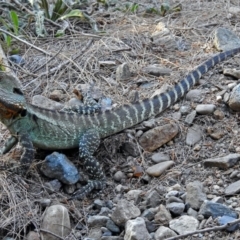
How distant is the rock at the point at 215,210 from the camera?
168 inches

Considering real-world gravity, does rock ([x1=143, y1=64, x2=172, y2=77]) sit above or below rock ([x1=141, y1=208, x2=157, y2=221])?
above

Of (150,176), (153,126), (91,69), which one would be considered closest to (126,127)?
(153,126)

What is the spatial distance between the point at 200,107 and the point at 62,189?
1.65 meters

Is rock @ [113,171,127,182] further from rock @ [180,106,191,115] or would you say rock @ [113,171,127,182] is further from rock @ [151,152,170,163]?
rock @ [180,106,191,115]

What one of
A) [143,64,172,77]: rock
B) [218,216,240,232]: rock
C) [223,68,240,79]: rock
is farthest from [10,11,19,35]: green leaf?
[218,216,240,232]: rock

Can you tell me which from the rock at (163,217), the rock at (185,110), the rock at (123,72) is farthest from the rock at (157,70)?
the rock at (163,217)

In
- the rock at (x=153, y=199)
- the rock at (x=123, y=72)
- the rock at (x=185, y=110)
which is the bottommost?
the rock at (x=153, y=199)

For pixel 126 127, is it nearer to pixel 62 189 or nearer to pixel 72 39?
pixel 62 189

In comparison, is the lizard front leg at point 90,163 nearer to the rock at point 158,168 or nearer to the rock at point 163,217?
the rock at point 158,168

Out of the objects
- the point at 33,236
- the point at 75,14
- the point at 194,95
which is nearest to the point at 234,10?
the point at 75,14

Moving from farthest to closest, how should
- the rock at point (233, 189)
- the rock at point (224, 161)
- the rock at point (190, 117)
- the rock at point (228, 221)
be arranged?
the rock at point (190, 117), the rock at point (224, 161), the rock at point (233, 189), the rock at point (228, 221)

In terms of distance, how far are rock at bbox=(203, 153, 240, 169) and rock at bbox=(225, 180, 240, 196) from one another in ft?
0.92

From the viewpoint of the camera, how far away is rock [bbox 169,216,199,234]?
419 cm

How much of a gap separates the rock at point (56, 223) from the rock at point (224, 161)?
135cm
